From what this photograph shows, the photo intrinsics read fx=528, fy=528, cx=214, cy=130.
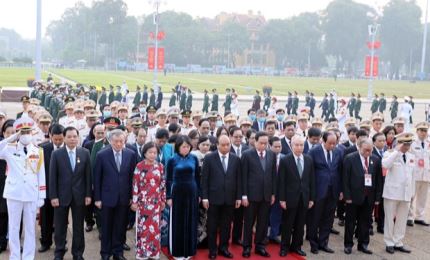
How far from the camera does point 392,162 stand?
6.78 meters

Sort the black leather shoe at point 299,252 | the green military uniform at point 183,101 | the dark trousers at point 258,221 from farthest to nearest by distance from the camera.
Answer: the green military uniform at point 183,101 < the black leather shoe at point 299,252 < the dark trousers at point 258,221

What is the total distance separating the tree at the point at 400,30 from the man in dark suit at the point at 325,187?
335ft

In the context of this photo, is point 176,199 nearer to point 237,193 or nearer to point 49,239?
point 237,193

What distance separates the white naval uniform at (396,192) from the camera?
684 cm

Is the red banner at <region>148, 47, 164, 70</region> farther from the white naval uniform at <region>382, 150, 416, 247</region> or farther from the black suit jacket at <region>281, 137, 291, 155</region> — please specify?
the white naval uniform at <region>382, 150, 416, 247</region>

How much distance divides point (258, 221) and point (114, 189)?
1841 millimetres

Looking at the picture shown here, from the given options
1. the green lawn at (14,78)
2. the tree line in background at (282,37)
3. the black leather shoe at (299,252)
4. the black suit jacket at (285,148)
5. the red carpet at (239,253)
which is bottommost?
the red carpet at (239,253)

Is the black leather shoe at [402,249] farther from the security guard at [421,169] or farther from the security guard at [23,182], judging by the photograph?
the security guard at [23,182]

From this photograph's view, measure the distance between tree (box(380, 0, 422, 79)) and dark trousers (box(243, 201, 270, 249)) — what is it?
103 meters

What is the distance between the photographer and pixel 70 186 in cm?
598

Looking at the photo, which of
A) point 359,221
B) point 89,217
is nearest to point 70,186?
point 89,217

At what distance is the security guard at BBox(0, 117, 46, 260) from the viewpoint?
5.66 metres

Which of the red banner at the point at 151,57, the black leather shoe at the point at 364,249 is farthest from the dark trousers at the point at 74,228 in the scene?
the red banner at the point at 151,57

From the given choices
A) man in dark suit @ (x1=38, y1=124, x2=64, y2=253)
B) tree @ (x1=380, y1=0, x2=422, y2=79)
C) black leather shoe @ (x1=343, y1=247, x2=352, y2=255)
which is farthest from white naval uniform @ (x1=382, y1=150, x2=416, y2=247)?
tree @ (x1=380, y1=0, x2=422, y2=79)
